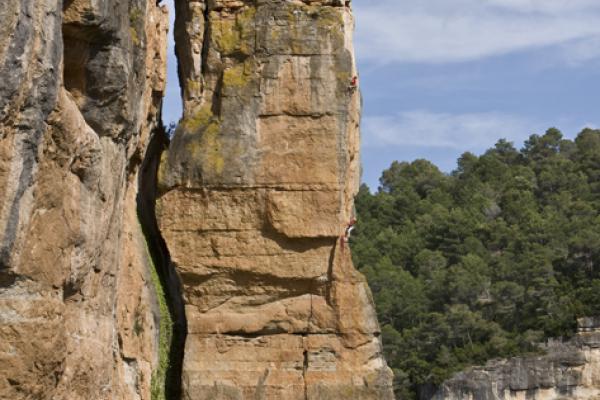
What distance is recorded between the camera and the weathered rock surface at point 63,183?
9492mm

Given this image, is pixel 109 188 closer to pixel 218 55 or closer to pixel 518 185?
pixel 218 55

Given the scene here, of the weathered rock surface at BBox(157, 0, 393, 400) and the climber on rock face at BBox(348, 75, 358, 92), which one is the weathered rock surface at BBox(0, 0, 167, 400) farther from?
the climber on rock face at BBox(348, 75, 358, 92)

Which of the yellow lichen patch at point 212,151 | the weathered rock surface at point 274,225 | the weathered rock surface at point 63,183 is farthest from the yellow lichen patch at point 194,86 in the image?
the weathered rock surface at point 63,183

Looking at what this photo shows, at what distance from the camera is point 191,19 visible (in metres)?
19.2

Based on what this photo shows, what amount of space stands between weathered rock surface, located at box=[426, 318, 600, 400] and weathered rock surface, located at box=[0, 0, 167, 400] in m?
58.8

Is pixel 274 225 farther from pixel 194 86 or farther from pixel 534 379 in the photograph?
pixel 534 379

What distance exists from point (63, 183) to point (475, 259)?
7985cm

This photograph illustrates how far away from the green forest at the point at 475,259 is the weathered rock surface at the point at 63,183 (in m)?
62.6

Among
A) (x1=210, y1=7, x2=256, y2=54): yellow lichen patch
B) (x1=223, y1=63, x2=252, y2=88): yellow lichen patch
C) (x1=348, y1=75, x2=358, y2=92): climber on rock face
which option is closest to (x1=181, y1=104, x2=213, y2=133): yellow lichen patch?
(x1=223, y1=63, x2=252, y2=88): yellow lichen patch

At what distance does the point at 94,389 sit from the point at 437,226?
8211 cm

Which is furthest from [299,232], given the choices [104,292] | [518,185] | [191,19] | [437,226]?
[518,185]

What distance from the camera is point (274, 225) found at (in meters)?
18.3

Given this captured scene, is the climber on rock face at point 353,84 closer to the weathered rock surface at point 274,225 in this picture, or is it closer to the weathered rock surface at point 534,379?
the weathered rock surface at point 274,225

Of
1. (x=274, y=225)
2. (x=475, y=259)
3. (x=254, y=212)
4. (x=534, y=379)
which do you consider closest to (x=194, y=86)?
(x=254, y=212)
